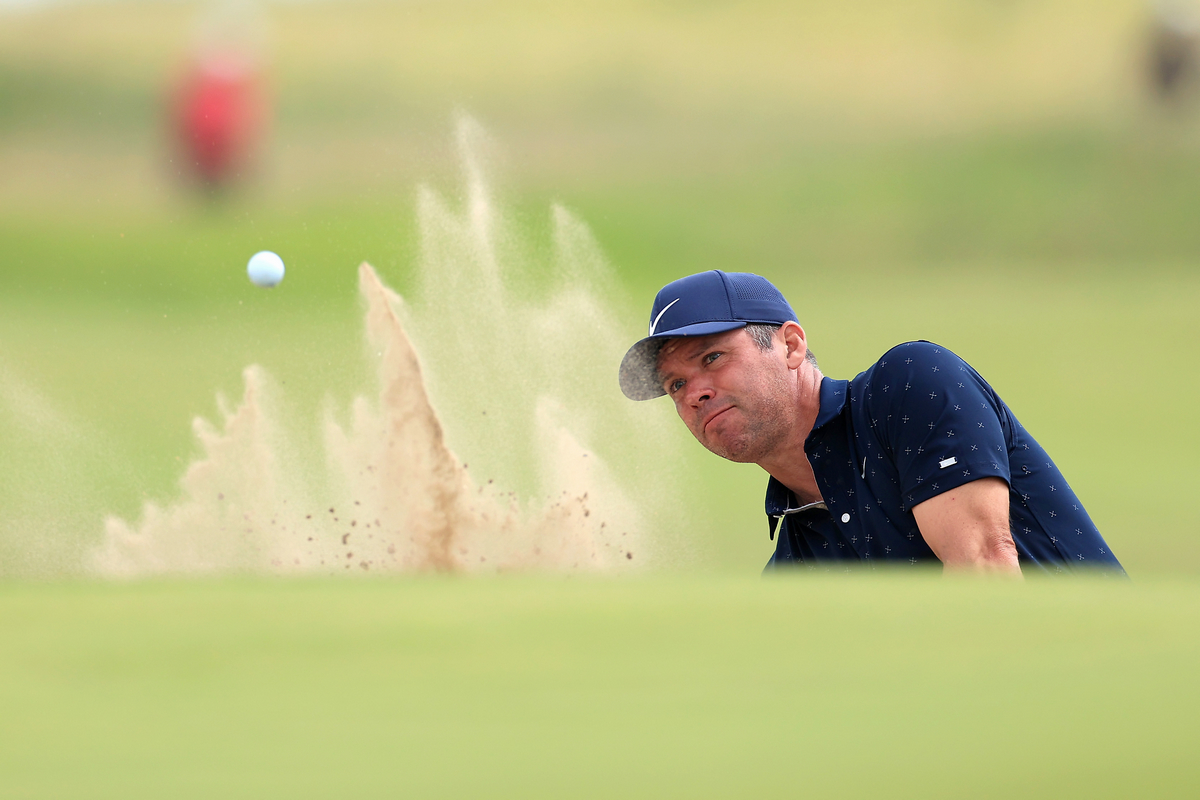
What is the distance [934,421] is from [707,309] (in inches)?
16.3

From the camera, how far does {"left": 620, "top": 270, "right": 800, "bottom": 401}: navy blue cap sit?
193cm

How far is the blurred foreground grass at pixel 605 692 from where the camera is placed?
0.62 m

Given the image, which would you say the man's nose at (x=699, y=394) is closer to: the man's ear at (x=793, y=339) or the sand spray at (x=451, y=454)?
the man's ear at (x=793, y=339)

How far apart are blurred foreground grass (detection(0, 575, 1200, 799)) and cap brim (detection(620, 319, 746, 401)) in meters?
1.06

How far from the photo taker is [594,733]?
0.65 m

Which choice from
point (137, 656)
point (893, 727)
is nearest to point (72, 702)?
point (137, 656)

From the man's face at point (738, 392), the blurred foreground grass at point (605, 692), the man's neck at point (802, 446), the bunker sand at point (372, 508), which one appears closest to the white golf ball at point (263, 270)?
the bunker sand at point (372, 508)

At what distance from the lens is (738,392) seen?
6.32 feet

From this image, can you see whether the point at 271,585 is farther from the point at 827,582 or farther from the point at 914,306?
the point at 914,306

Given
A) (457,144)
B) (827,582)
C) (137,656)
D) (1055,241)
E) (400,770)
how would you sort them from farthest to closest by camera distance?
(1055,241), (457,144), (827,582), (137,656), (400,770)

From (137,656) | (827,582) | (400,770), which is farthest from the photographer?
(827,582)

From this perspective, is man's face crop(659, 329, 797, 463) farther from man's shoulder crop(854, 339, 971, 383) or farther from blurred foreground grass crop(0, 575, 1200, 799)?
blurred foreground grass crop(0, 575, 1200, 799)

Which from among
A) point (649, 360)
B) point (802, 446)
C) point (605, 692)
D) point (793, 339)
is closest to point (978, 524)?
point (802, 446)

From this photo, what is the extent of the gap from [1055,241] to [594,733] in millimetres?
10862
